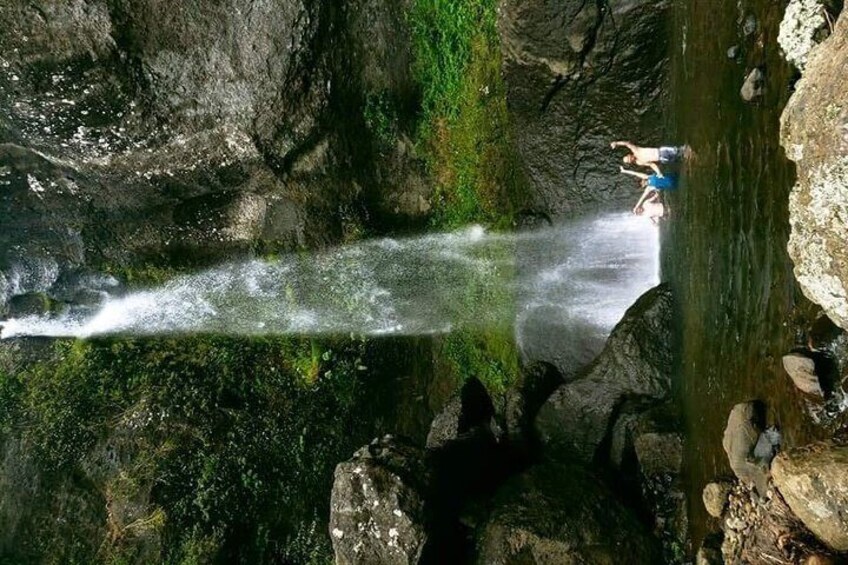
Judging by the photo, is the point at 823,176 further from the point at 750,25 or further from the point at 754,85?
the point at 750,25

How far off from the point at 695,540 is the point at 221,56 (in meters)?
7.55

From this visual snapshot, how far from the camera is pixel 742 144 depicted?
258 inches

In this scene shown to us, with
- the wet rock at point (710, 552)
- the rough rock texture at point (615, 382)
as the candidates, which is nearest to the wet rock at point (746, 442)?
the wet rock at point (710, 552)

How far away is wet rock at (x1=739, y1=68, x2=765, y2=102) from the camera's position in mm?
6145

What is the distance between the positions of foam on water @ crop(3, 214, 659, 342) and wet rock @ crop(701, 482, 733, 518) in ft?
13.0

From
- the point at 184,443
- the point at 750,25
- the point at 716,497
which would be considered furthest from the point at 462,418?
the point at 750,25

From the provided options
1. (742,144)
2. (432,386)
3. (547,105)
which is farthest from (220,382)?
(742,144)

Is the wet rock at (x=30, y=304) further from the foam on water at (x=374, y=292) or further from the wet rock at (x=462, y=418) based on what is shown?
the wet rock at (x=462, y=418)

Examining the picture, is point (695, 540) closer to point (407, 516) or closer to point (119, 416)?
point (407, 516)

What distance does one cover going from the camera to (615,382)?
8.66 m

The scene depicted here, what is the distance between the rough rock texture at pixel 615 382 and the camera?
8469 mm

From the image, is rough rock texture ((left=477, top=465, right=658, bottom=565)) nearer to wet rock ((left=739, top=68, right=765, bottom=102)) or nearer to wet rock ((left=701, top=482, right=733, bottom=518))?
wet rock ((left=701, top=482, right=733, bottom=518))

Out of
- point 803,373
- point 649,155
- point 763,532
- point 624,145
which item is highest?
point 624,145

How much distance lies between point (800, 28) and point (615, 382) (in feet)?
14.9
